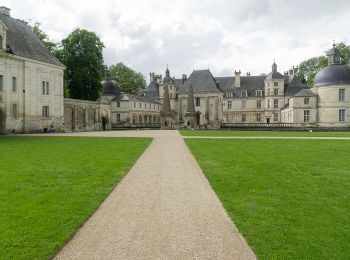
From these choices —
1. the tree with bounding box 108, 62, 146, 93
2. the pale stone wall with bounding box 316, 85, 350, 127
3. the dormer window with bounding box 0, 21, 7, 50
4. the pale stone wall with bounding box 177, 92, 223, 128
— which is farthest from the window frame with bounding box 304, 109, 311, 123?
the dormer window with bounding box 0, 21, 7, 50

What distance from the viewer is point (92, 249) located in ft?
14.9

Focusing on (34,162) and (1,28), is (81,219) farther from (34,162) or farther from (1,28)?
(1,28)

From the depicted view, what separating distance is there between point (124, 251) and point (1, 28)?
111ft

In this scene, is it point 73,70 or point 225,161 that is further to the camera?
point 73,70

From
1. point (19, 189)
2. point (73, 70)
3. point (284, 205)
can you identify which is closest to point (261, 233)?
point (284, 205)

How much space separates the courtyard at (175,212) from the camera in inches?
178

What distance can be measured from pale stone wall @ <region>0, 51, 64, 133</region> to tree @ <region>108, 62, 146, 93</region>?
3337 cm

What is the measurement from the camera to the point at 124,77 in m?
75.4

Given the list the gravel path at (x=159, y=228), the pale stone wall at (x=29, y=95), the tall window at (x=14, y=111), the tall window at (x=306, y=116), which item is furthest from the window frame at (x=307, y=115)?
the gravel path at (x=159, y=228)

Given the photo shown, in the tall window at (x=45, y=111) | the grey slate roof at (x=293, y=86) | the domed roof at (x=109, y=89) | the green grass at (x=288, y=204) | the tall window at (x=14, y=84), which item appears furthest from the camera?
the grey slate roof at (x=293, y=86)

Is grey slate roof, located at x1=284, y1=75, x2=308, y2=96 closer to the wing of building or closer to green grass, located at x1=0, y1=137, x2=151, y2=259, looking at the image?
the wing of building

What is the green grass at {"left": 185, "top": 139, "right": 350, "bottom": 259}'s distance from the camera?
14.9 feet

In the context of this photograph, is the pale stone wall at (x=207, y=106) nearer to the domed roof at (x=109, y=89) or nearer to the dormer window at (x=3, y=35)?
the domed roof at (x=109, y=89)

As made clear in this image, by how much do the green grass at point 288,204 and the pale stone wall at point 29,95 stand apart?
27379 mm
